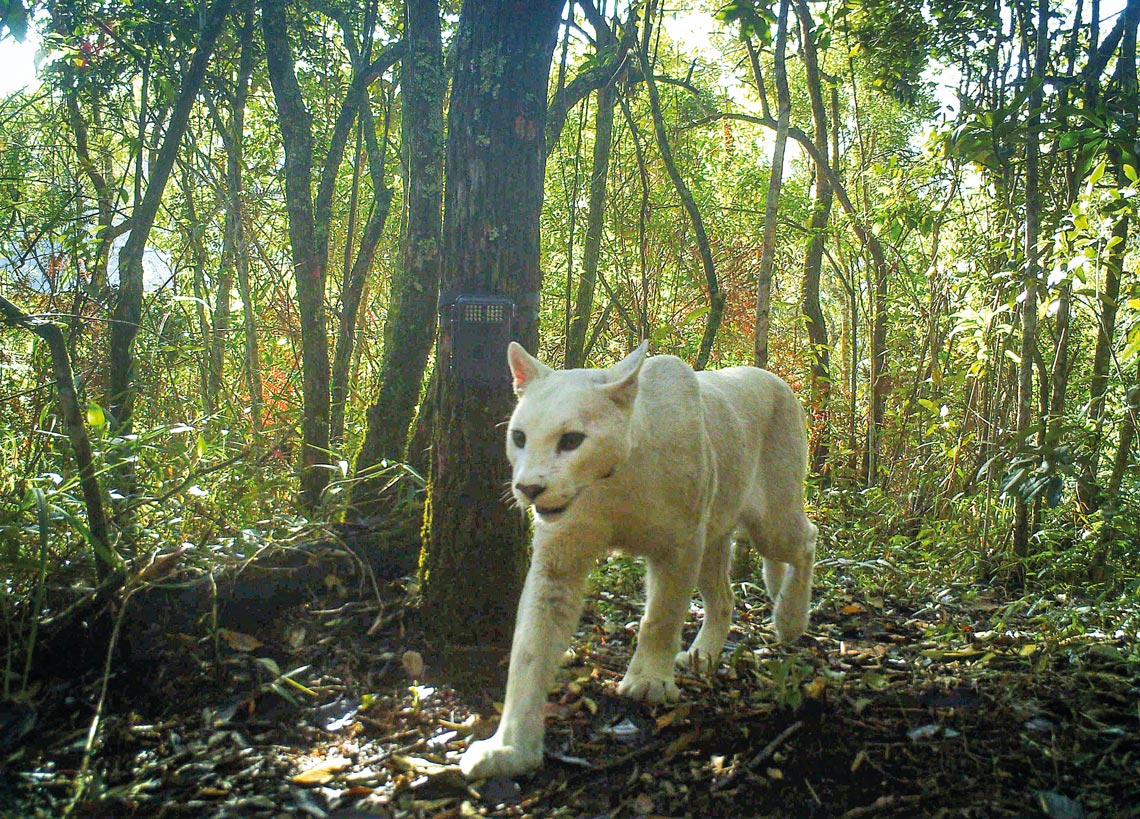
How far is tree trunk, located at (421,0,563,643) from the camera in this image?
3.58 m

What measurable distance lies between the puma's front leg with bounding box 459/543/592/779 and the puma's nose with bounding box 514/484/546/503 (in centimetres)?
46

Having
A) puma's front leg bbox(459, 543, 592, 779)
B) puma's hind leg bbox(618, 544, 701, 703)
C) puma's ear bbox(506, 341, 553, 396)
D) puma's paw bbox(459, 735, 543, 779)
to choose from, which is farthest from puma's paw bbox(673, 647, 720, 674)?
puma's ear bbox(506, 341, 553, 396)

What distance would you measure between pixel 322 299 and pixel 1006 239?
448 centimetres

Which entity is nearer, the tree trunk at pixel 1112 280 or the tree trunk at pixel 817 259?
the tree trunk at pixel 1112 280

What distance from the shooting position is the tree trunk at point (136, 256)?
14.4 feet

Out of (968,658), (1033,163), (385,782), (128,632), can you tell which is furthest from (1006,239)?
(128,632)

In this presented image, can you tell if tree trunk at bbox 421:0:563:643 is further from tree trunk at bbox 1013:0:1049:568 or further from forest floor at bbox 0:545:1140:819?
tree trunk at bbox 1013:0:1049:568

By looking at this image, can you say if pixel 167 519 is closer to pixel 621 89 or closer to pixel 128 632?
pixel 128 632

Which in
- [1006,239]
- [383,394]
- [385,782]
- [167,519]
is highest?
[1006,239]

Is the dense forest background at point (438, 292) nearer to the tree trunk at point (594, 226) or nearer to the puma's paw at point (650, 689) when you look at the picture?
the tree trunk at point (594, 226)

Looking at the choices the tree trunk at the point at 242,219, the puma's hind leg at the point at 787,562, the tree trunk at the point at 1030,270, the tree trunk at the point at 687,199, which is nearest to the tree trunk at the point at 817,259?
the tree trunk at the point at 1030,270

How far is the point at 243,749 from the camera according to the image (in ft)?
9.55

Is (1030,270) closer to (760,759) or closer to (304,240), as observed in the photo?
(760,759)

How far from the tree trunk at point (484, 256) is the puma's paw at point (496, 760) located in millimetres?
849
